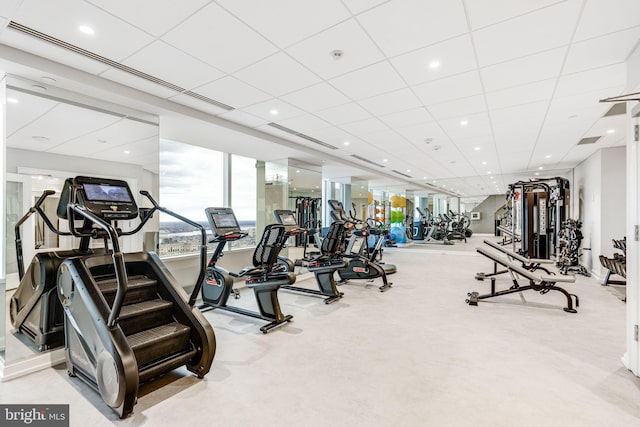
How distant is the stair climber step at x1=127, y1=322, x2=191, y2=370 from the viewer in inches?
89.1

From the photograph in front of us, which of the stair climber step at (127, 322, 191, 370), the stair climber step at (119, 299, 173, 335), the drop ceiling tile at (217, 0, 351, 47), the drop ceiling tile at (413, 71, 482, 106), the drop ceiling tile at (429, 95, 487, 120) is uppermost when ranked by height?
the drop ceiling tile at (429, 95, 487, 120)

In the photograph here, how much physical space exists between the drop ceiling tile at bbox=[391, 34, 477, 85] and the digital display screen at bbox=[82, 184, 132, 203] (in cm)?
278

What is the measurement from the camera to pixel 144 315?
2518 mm

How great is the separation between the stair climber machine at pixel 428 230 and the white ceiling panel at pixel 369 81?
10183 mm

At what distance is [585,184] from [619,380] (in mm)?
6809

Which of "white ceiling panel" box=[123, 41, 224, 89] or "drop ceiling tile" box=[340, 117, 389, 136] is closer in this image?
"white ceiling panel" box=[123, 41, 224, 89]

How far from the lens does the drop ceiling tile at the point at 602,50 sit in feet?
7.86

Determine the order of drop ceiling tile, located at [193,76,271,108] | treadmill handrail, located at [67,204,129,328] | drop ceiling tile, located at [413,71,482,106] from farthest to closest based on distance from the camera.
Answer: drop ceiling tile, located at [193,76,271,108] < drop ceiling tile, located at [413,71,482,106] < treadmill handrail, located at [67,204,129,328]

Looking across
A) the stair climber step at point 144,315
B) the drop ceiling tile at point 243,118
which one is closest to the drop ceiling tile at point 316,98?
the drop ceiling tile at point 243,118

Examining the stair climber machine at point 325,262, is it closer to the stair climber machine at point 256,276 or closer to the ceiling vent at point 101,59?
the stair climber machine at point 256,276

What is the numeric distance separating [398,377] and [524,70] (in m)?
3.13

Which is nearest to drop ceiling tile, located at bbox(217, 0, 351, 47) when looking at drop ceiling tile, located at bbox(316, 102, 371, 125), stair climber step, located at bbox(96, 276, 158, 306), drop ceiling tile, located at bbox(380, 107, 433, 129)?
drop ceiling tile, located at bbox(316, 102, 371, 125)

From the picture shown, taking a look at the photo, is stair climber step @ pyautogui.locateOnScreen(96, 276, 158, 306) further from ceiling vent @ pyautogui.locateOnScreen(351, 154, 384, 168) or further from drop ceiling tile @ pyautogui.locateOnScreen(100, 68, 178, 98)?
ceiling vent @ pyautogui.locateOnScreen(351, 154, 384, 168)

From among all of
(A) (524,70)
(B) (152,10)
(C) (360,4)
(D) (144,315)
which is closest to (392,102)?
(A) (524,70)
